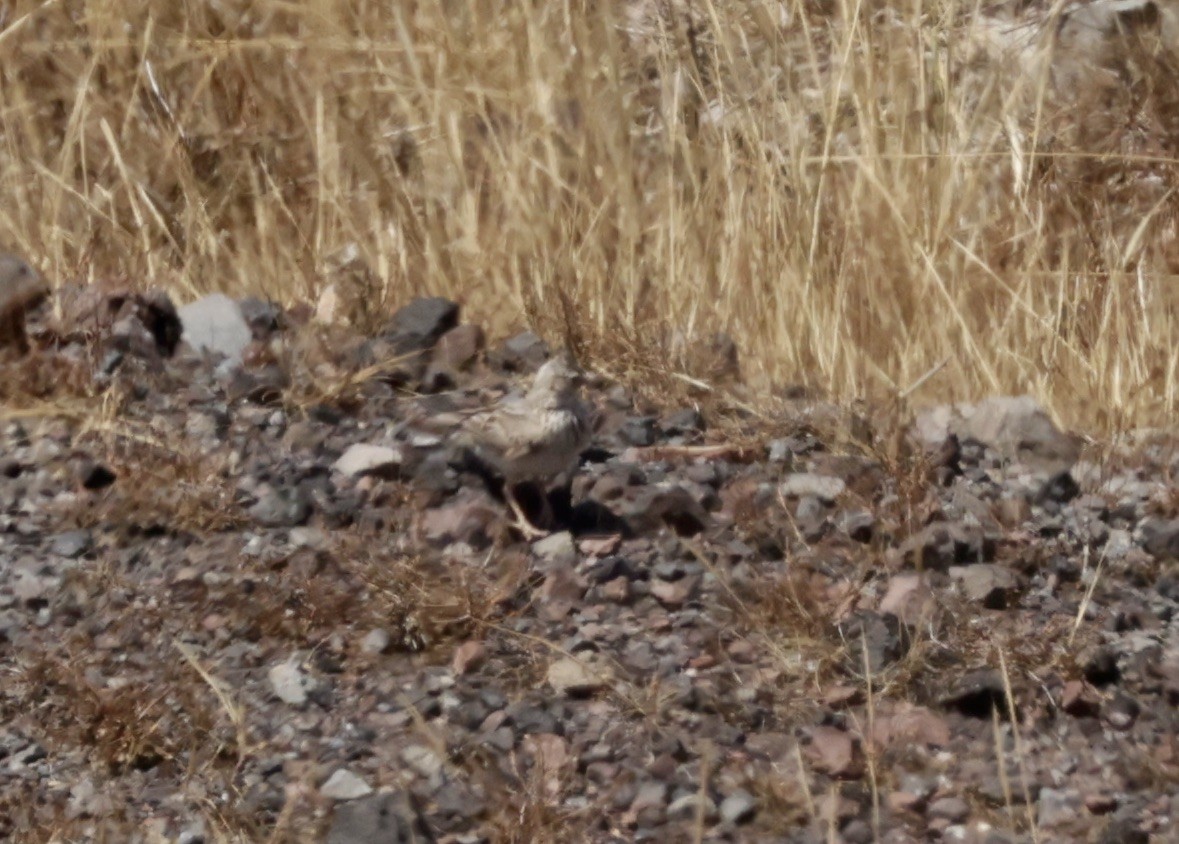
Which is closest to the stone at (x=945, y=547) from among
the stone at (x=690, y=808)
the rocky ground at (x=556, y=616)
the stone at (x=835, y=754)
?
the rocky ground at (x=556, y=616)

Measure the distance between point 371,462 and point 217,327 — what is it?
0.81 m

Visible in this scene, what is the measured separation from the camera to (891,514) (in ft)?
11.5

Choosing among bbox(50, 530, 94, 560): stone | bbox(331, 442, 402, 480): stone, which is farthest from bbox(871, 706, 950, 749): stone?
bbox(50, 530, 94, 560): stone

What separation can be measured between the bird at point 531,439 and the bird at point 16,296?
1102 mm

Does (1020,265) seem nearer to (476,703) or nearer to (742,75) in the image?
(742,75)

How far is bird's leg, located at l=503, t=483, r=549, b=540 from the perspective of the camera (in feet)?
A: 11.4

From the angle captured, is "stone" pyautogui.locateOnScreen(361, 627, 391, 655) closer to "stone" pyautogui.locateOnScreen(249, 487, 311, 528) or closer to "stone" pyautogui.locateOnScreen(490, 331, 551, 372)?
"stone" pyautogui.locateOnScreen(249, 487, 311, 528)

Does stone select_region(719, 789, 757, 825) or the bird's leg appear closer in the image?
stone select_region(719, 789, 757, 825)

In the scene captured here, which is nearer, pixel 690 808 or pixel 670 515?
pixel 690 808

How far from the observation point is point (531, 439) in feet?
11.6

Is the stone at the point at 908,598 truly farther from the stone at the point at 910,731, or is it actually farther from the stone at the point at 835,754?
the stone at the point at 835,754

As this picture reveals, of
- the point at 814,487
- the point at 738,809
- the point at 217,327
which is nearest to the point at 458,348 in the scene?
the point at 217,327

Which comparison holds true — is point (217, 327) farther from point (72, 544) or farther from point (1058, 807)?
point (1058, 807)

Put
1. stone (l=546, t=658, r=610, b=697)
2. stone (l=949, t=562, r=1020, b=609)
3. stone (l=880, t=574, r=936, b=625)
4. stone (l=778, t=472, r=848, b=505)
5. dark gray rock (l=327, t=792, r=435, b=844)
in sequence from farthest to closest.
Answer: stone (l=778, t=472, r=848, b=505)
stone (l=949, t=562, r=1020, b=609)
stone (l=880, t=574, r=936, b=625)
stone (l=546, t=658, r=610, b=697)
dark gray rock (l=327, t=792, r=435, b=844)
